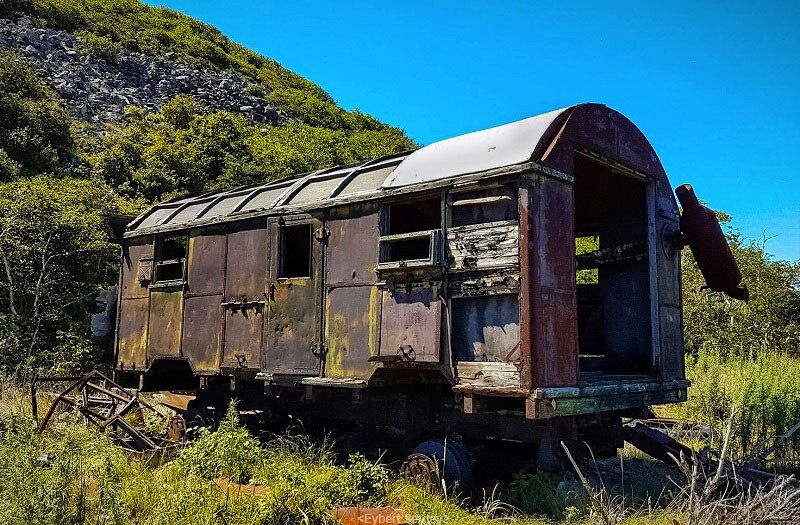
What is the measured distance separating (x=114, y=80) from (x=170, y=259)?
23384 millimetres

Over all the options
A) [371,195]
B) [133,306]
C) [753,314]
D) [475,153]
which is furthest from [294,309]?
[753,314]

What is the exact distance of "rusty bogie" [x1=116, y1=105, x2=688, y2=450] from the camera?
6410 mm

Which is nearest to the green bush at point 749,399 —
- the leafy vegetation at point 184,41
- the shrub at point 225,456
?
the shrub at point 225,456

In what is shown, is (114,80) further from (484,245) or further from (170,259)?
(484,245)

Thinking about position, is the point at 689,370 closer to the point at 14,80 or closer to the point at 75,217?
the point at 75,217

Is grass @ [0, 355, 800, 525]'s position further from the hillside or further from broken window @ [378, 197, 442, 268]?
the hillside

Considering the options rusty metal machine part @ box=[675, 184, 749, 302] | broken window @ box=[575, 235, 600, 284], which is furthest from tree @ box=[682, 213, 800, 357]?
rusty metal machine part @ box=[675, 184, 749, 302]

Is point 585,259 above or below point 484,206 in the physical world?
below

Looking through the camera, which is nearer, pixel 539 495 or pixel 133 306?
pixel 539 495

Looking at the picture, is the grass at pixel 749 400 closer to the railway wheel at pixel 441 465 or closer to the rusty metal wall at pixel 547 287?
the rusty metal wall at pixel 547 287

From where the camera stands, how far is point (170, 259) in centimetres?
1165

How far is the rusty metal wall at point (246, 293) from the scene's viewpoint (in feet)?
29.4

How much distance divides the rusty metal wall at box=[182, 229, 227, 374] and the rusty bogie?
0.03 metres

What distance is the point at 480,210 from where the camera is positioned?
266 inches
